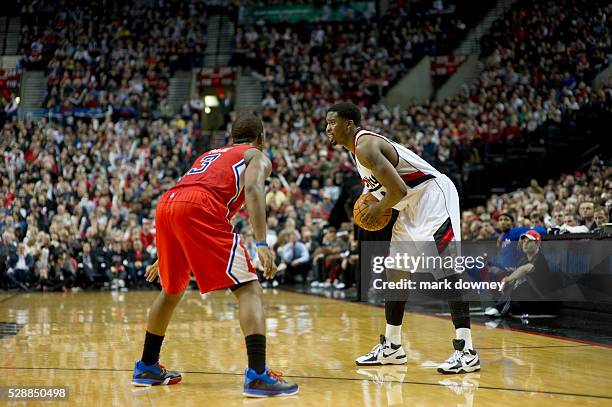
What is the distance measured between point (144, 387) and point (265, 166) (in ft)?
4.57

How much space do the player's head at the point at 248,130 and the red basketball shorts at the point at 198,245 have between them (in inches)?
18.3

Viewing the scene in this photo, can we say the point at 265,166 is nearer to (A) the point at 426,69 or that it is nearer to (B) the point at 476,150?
(B) the point at 476,150

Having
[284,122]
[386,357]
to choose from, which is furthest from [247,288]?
[284,122]

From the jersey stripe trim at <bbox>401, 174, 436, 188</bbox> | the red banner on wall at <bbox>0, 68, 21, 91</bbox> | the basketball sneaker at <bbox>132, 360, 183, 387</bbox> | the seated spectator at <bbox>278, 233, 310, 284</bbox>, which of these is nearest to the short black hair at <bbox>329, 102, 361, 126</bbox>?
the jersey stripe trim at <bbox>401, 174, 436, 188</bbox>

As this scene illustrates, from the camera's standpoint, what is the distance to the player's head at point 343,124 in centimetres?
479

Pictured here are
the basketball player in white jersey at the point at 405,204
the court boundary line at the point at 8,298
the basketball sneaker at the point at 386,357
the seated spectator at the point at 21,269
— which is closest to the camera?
the basketball player in white jersey at the point at 405,204


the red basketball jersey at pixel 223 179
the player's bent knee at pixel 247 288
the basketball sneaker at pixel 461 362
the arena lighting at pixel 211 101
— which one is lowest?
the basketball sneaker at pixel 461 362

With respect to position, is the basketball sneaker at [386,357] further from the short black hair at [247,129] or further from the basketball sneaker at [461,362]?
the short black hair at [247,129]

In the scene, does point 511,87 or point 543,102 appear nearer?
point 543,102

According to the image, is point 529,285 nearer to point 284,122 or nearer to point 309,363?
point 309,363

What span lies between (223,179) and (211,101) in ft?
66.1

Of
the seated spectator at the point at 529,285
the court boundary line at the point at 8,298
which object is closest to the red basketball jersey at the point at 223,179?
the seated spectator at the point at 529,285

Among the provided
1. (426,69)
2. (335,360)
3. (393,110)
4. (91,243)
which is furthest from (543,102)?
(335,360)

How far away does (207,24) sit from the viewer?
2702cm
